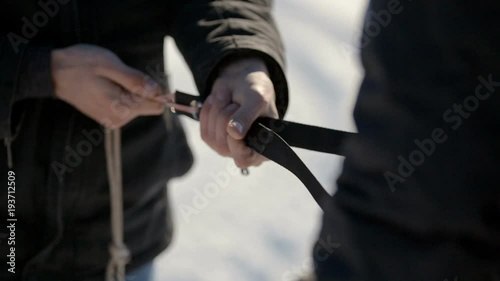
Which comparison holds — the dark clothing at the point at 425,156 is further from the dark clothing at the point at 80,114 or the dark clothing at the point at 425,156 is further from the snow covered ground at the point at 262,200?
the snow covered ground at the point at 262,200

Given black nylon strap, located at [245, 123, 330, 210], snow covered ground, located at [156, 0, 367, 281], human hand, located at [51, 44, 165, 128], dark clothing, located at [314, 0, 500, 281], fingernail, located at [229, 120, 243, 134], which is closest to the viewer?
dark clothing, located at [314, 0, 500, 281]

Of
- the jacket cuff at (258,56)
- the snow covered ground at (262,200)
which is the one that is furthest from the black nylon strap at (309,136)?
the snow covered ground at (262,200)

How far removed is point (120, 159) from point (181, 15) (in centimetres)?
19

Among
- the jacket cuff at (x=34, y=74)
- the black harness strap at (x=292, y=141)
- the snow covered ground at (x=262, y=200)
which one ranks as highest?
the black harness strap at (x=292, y=141)

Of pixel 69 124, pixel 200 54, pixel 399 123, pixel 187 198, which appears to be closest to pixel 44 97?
pixel 69 124

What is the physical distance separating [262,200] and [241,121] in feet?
2.88

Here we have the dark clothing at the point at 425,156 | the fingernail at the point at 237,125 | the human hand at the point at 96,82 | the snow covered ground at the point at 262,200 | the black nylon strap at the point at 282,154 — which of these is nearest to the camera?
the dark clothing at the point at 425,156

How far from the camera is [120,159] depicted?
111 centimetres

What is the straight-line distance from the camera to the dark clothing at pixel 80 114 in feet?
3.34

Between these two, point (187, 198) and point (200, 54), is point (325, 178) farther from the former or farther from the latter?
point (200, 54)

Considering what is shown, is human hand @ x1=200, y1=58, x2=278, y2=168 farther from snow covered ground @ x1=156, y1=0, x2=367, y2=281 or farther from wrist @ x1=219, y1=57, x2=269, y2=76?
snow covered ground @ x1=156, y1=0, x2=367, y2=281

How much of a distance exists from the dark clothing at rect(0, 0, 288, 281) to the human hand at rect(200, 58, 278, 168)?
0.11 ft

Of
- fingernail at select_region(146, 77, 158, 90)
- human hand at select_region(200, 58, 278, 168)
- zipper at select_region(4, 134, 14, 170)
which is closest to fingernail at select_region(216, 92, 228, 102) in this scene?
human hand at select_region(200, 58, 278, 168)

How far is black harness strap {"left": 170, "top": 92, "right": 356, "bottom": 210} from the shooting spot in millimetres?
805
